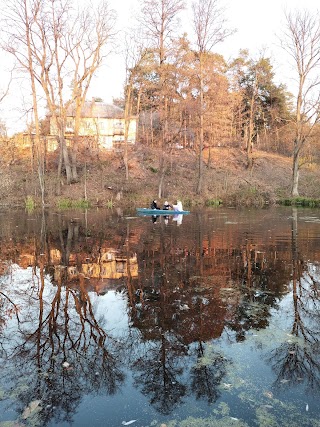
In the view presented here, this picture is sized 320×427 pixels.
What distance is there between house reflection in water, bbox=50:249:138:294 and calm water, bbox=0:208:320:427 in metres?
0.03

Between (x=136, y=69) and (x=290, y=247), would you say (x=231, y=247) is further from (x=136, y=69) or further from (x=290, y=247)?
(x=136, y=69)

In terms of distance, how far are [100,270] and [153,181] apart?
26615mm

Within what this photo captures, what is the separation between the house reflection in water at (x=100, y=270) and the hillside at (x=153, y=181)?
Answer: 19.5 metres

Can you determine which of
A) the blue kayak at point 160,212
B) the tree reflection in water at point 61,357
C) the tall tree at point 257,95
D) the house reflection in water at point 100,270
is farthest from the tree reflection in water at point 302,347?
the tall tree at point 257,95

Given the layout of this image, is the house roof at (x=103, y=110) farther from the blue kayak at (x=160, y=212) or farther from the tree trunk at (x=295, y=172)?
the blue kayak at (x=160, y=212)

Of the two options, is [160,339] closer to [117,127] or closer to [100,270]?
[100,270]

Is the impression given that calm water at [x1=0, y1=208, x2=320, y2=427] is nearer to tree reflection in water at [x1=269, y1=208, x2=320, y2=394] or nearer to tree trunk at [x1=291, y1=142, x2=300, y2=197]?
tree reflection in water at [x1=269, y1=208, x2=320, y2=394]

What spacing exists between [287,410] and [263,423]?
38cm

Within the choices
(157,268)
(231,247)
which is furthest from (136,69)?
(157,268)

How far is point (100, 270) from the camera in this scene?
9.72 m

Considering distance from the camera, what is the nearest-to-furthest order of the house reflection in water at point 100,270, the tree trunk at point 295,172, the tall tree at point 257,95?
1. the house reflection in water at point 100,270
2. the tree trunk at point 295,172
3. the tall tree at point 257,95

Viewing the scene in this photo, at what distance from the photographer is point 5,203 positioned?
99.6 ft

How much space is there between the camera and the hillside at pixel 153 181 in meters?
31.2

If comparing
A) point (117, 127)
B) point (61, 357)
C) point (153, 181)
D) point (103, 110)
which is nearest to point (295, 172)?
point (153, 181)
